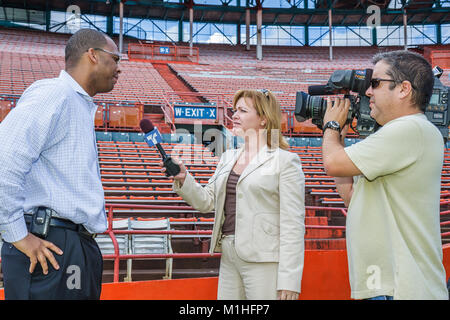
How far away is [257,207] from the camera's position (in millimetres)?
1972

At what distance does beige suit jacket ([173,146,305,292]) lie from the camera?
74.4 inches

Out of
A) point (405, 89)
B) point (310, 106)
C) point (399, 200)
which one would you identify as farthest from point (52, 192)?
point (405, 89)

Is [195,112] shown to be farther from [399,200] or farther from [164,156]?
[399,200]

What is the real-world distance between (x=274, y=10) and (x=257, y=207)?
23752 mm

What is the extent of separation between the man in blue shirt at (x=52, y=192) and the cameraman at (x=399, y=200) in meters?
0.93

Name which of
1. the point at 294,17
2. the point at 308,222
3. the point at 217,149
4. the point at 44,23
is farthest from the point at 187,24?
the point at 308,222

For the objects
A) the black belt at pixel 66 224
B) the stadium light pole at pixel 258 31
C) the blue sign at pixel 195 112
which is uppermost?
the stadium light pole at pixel 258 31

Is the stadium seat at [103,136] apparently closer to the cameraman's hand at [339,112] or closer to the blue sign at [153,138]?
the blue sign at [153,138]

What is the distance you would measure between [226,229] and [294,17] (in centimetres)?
2490

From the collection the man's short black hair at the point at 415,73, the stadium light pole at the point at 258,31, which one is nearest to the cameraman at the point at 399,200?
the man's short black hair at the point at 415,73

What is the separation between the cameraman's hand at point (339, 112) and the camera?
66.0 inches

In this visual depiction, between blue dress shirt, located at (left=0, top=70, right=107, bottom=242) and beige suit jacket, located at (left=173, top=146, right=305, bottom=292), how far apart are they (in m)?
0.54

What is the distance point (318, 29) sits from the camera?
26422 millimetres

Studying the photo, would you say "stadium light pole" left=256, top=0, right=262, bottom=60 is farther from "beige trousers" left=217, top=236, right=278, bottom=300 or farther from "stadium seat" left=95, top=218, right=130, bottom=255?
"beige trousers" left=217, top=236, right=278, bottom=300
